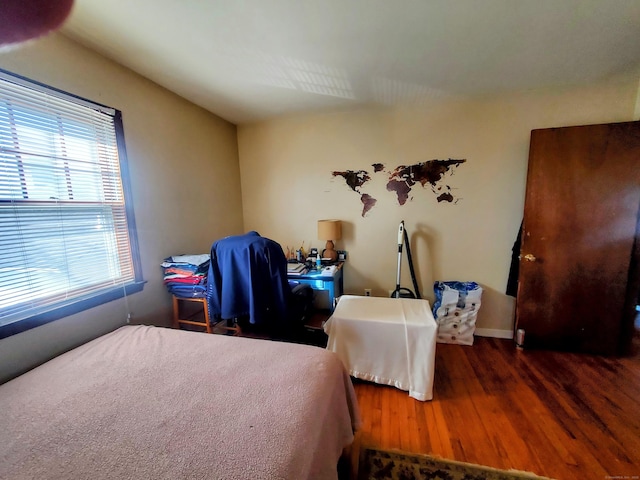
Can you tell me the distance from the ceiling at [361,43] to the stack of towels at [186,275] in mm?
1466

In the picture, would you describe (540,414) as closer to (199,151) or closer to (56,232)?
(56,232)

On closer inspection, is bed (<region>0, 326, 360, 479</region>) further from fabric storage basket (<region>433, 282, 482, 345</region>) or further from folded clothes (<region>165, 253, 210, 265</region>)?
fabric storage basket (<region>433, 282, 482, 345</region>)

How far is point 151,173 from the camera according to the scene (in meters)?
1.96

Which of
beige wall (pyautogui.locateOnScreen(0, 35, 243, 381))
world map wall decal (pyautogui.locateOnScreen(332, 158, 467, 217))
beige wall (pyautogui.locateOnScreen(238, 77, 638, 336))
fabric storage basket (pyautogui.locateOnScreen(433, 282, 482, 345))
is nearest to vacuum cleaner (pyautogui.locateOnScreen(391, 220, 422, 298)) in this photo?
beige wall (pyautogui.locateOnScreen(238, 77, 638, 336))

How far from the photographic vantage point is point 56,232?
141 centimetres

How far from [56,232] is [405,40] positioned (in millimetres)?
2415

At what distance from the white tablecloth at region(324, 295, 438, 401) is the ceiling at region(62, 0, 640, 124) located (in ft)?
6.06

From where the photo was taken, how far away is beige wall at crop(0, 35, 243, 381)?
1.35 m

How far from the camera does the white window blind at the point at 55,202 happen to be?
4.05 feet

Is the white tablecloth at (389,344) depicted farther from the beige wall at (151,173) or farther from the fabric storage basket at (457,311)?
the beige wall at (151,173)

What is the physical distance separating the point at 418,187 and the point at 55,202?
2.86 meters

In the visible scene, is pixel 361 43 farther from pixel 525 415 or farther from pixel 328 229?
pixel 525 415

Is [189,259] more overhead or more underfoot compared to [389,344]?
more overhead

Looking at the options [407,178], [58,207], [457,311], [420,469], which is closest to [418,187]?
[407,178]
